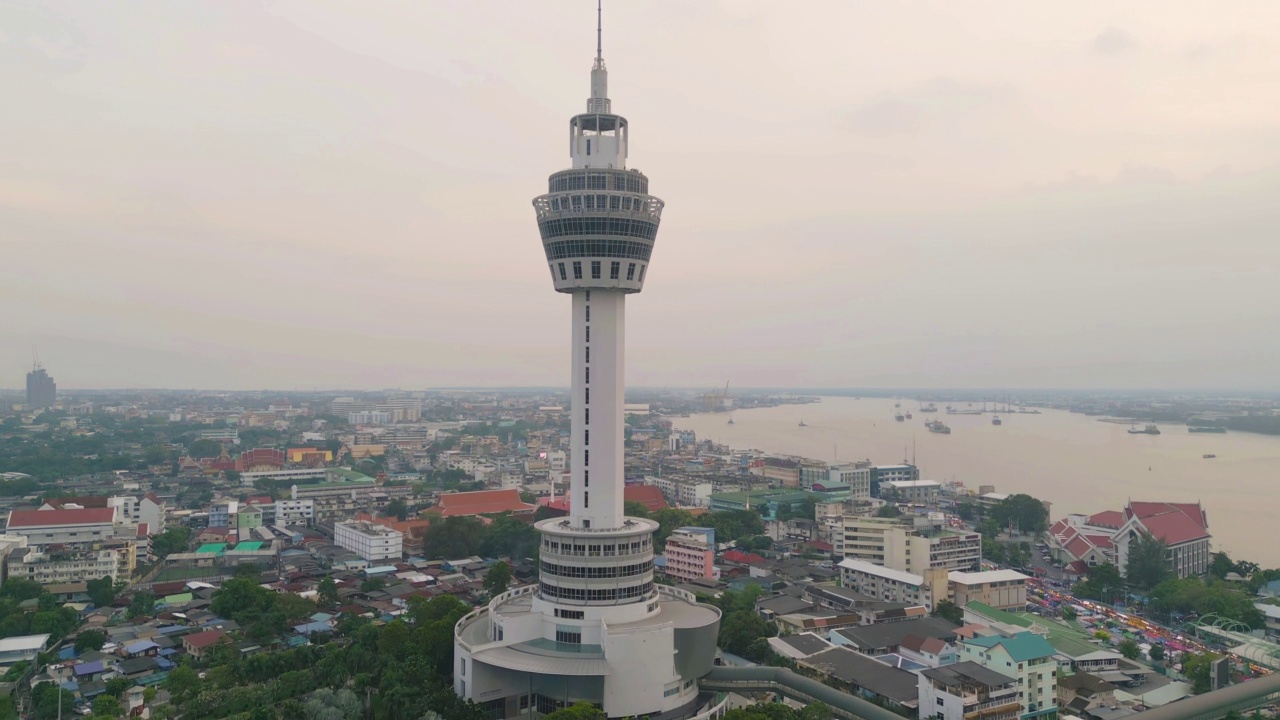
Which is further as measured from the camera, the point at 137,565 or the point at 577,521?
the point at 137,565

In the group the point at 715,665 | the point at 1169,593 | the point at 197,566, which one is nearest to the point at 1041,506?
the point at 1169,593

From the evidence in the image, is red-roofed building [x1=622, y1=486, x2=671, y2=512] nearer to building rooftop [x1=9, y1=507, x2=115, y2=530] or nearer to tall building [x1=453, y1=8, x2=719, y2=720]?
building rooftop [x1=9, y1=507, x2=115, y2=530]

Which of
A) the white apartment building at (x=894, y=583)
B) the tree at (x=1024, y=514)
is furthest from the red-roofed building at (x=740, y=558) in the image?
the tree at (x=1024, y=514)

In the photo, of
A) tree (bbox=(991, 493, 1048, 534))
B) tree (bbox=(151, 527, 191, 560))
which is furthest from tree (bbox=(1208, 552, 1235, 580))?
tree (bbox=(151, 527, 191, 560))

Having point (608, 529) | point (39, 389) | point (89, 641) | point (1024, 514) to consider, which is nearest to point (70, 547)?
point (89, 641)

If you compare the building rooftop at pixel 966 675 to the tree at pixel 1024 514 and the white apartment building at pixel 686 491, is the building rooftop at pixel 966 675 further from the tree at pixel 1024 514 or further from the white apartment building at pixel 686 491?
the white apartment building at pixel 686 491

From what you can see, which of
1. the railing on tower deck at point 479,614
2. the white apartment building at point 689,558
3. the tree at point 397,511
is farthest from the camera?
the tree at point 397,511

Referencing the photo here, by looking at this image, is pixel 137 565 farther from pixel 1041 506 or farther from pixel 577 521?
pixel 1041 506
